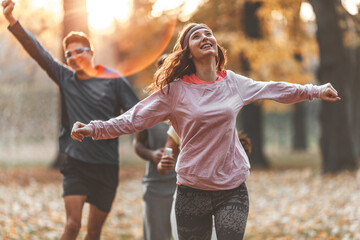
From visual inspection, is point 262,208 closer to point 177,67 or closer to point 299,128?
point 177,67

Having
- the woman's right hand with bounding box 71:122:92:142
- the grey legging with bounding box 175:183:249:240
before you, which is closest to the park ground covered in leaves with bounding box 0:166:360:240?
the grey legging with bounding box 175:183:249:240

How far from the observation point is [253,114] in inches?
714

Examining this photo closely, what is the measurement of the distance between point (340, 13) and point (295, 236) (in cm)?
1015

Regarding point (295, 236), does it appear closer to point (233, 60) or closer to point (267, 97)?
point (267, 97)

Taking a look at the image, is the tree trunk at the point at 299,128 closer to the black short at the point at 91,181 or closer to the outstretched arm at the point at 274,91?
the black short at the point at 91,181

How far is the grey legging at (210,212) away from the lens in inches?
125

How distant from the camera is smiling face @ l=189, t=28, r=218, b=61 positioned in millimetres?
3287

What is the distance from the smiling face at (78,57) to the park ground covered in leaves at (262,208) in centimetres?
335

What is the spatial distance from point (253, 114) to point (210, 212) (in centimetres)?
1509

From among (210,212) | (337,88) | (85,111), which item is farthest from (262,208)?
(210,212)

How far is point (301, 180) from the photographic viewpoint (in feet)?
44.9

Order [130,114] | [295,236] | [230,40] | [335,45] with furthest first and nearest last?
[230,40], [335,45], [295,236], [130,114]

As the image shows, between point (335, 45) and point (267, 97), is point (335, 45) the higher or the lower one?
the higher one

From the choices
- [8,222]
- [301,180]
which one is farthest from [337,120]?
[8,222]
